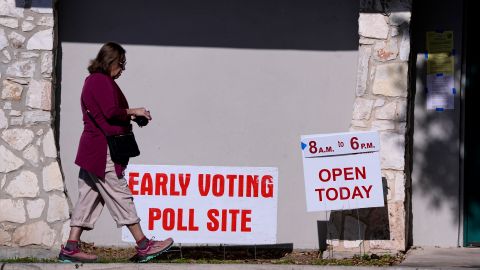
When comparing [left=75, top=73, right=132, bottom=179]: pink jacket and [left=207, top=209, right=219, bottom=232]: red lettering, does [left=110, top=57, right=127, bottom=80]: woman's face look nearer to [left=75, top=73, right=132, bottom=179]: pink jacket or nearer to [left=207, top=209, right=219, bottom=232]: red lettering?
[left=75, top=73, right=132, bottom=179]: pink jacket

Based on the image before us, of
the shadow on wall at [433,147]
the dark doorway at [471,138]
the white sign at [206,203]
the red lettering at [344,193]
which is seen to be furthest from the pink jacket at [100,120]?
the dark doorway at [471,138]

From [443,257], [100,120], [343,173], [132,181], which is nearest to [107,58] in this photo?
[100,120]

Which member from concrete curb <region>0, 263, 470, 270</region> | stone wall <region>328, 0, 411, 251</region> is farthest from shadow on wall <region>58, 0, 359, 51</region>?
concrete curb <region>0, 263, 470, 270</region>

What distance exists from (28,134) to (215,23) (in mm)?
2164

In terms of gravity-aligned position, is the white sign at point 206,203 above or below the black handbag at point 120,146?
below

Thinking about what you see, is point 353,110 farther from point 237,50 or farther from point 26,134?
point 26,134

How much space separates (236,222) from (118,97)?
1618 millimetres

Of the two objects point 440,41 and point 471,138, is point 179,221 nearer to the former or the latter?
point 471,138

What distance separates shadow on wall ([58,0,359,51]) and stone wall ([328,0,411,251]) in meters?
0.49

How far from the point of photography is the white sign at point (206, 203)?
10.4m

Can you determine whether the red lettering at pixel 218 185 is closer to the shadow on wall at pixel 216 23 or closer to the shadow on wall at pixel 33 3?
the shadow on wall at pixel 216 23

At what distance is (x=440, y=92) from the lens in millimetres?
11500

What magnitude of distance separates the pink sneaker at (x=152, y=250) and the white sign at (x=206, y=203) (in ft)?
1.24

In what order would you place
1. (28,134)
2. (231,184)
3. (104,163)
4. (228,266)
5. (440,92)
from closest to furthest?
(104,163), (228,266), (231,184), (28,134), (440,92)
